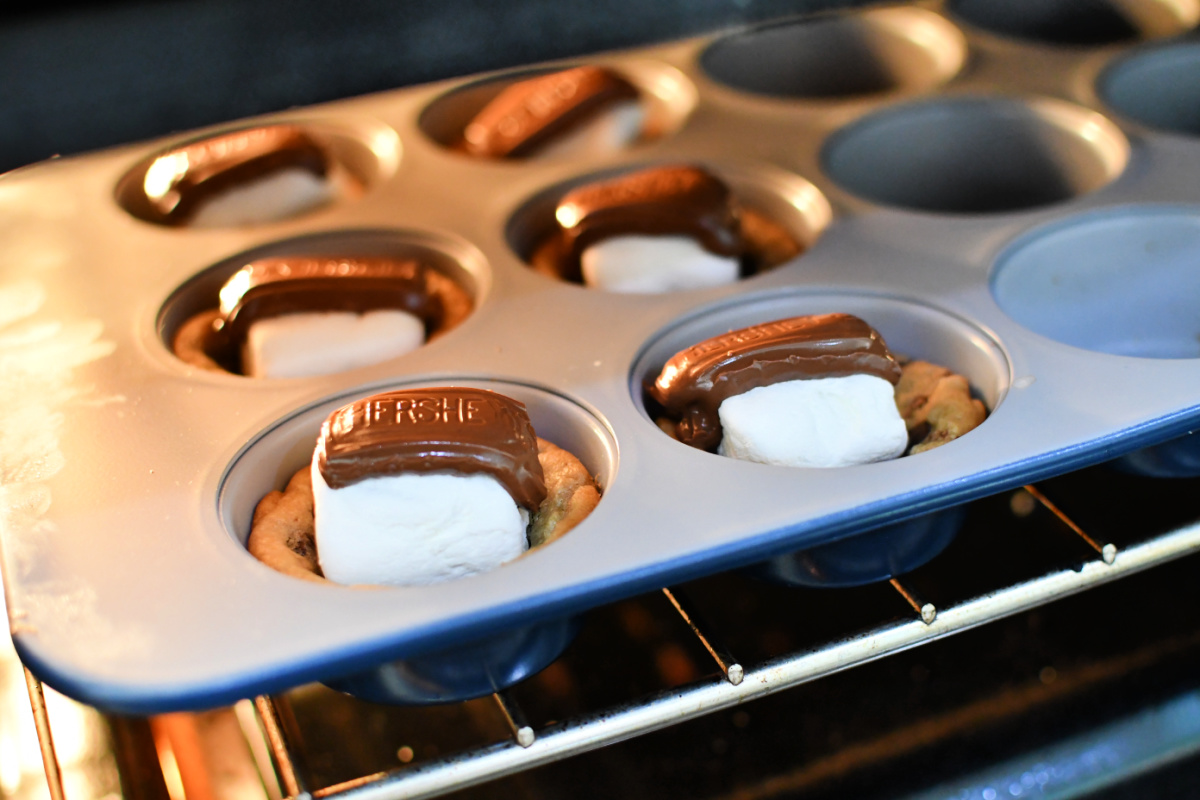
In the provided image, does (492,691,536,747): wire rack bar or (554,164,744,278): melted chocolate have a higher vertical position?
(554,164,744,278): melted chocolate

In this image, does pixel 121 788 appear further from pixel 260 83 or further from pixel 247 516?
pixel 260 83

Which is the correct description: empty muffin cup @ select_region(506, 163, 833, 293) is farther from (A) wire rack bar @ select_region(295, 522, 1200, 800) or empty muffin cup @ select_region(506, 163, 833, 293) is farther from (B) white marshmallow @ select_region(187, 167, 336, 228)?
(A) wire rack bar @ select_region(295, 522, 1200, 800)

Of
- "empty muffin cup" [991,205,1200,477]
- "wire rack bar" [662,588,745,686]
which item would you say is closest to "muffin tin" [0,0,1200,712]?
"empty muffin cup" [991,205,1200,477]

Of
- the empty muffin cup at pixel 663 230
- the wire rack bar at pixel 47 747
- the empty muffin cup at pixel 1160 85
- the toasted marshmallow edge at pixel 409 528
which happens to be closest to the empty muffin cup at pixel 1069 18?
the empty muffin cup at pixel 1160 85

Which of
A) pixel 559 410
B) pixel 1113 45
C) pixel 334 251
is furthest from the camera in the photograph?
pixel 1113 45

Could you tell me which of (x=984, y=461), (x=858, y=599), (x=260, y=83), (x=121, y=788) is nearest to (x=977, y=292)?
(x=984, y=461)

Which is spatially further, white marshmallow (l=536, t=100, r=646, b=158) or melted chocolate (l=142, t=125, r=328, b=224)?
white marshmallow (l=536, t=100, r=646, b=158)

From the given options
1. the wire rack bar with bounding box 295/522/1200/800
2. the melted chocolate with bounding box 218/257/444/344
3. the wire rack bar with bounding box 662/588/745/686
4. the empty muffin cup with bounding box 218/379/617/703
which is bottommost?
the wire rack bar with bounding box 295/522/1200/800

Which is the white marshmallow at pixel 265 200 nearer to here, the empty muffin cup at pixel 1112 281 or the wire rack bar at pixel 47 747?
the wire rack bar at pixel 47 747
